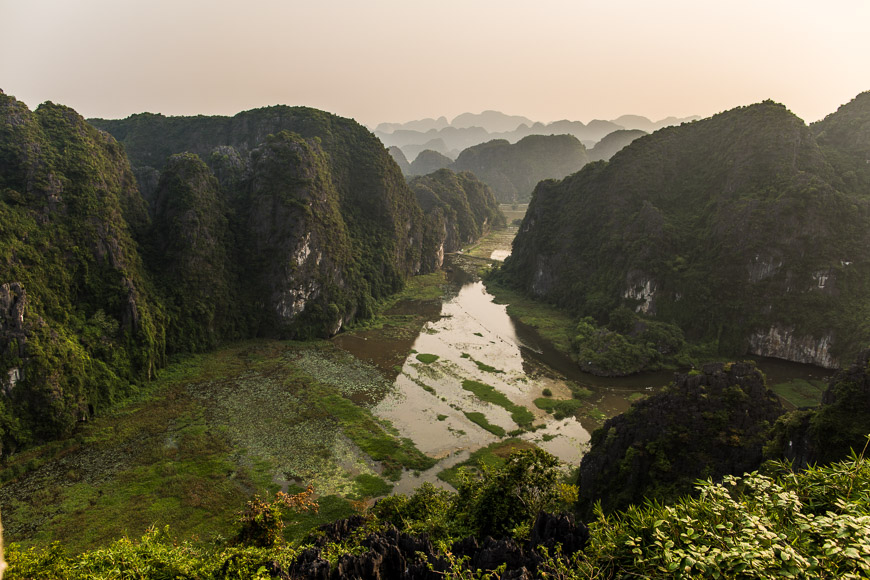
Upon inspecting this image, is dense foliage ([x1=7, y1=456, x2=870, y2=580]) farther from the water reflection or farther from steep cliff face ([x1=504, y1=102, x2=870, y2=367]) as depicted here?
steep cliff face ([x1=504, y1=102, x2=870, y2=367])

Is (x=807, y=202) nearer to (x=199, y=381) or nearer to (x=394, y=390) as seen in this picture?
(x=394, y=390)

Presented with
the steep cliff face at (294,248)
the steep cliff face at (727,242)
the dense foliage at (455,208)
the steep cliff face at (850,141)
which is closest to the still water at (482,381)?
the steep cliff face at (727,242)

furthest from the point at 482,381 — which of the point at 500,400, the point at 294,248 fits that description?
the point at 294,248

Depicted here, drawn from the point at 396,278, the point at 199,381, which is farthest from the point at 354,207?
the point at 199,381

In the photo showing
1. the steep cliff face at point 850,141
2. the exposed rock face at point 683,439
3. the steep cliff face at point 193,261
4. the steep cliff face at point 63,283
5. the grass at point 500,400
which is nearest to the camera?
the exposed rock face at point 683,439

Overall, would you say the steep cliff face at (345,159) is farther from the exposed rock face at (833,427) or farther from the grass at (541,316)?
the exposed rock face at (833,427)

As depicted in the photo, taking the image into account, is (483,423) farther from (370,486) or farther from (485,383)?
(370,486)
